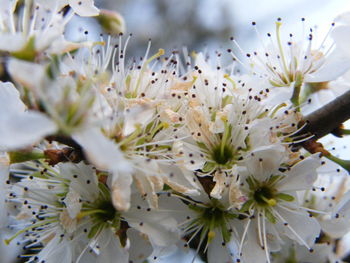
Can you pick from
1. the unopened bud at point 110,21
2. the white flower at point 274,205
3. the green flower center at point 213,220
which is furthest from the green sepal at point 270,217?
the unopened bud at point 110,21

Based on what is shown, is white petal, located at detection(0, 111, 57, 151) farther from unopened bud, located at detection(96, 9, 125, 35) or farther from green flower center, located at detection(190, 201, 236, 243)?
unopened bud, located at detection(96, 9, 125, 35)

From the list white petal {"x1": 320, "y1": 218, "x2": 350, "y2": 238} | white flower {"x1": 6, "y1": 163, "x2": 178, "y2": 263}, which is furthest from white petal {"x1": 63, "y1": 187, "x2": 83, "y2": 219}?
white petal {"x1": 320, "y1": 218, "x2": 350, "y2": 238}

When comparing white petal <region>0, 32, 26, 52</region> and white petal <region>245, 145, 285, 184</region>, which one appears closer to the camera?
white petal <region>0, 32, 26, 52</region>

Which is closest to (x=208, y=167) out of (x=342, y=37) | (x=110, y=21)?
(x=342, y=37)

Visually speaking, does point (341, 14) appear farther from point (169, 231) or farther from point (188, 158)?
point (169, 231)

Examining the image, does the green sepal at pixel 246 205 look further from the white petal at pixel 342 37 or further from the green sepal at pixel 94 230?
the white petal at pixel 342 37

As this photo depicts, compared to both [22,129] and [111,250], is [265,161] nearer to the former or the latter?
[111,250]

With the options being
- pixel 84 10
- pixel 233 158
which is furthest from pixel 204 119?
pixel 84 10
